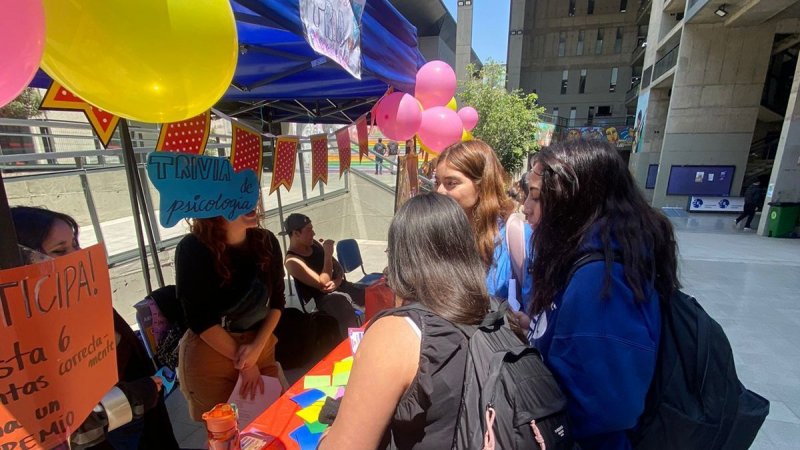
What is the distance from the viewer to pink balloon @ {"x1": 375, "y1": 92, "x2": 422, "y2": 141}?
321cm

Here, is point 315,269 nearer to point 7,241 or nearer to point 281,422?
point 281,422

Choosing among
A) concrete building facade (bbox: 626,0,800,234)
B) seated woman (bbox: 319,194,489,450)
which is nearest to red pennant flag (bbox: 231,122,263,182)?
seated woman (bbox: 319,194,489,450)

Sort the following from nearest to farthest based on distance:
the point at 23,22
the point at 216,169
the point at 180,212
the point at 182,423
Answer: the point at 23,22 → the point at 180,212 → the point at 216,169 → the point at 182,423

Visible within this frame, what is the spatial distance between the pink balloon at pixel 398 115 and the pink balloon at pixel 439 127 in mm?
481

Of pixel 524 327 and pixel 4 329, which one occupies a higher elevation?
pixel 4 329

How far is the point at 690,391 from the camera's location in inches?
42.4

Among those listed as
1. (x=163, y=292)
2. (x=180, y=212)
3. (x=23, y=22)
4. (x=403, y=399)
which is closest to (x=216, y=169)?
(x=180, y=212)

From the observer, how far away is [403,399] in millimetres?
916

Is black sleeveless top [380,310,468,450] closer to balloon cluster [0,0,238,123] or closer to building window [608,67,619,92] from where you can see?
balloon cluster [0,0,238,123]

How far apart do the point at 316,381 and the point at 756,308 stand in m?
5.56

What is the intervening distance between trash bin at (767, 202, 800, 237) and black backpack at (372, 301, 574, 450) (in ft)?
39.0

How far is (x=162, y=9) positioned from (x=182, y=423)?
2.81 m

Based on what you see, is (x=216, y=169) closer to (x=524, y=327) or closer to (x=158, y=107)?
(x=158, y=107)

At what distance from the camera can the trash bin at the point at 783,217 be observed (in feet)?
29.4
